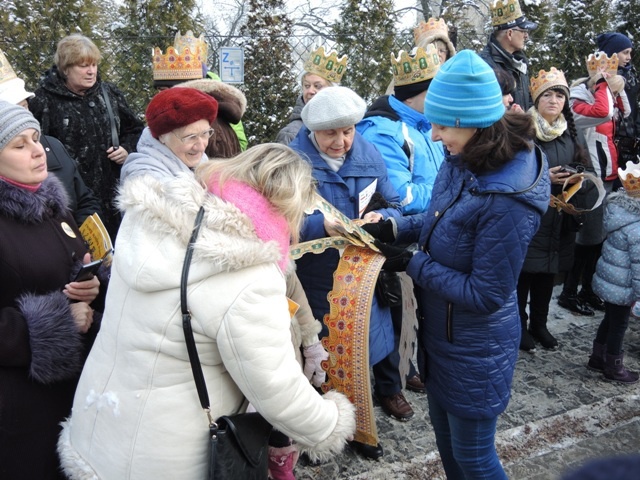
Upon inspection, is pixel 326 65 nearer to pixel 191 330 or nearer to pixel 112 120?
pixel 112 120

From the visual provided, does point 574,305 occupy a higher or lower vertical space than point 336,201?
lower

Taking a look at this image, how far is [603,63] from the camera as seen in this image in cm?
552

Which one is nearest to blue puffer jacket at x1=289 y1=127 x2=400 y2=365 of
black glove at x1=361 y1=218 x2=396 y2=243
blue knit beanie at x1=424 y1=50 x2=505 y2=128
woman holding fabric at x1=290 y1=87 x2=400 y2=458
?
woman holding fabric at x1=290 y1=87 x2=400 y2=458

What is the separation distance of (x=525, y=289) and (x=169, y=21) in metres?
4.69

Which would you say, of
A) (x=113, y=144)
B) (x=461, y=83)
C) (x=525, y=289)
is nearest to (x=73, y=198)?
(x=113, y=144)

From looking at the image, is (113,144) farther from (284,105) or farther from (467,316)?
(467,316)

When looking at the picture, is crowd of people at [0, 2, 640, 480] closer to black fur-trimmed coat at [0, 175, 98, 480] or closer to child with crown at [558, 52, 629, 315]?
black fur-trimmed coat at [0, 175, 98, 480]

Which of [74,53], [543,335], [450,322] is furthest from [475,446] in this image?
[74,53]

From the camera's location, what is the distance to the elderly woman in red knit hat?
283 centimetres

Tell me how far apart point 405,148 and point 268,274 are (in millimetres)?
2157

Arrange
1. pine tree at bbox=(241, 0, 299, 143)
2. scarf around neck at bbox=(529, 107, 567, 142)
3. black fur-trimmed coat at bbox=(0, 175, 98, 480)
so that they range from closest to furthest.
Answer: black fur-trimmed coat at bbox=(0, 175, 98, 480)
scarf around neck at bbox=(529, 107, 567, 142)
pine tree at bbox=(241, 0, 299, 143)

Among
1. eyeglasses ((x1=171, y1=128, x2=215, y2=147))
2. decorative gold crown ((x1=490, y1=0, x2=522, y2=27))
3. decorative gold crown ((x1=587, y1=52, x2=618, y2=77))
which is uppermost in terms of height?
decorative gold crown ((x1=490, y1=0, x2=522, y2=27))

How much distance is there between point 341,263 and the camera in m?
2.88

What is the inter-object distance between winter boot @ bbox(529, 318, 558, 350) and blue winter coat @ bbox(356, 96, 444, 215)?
1.91 m
